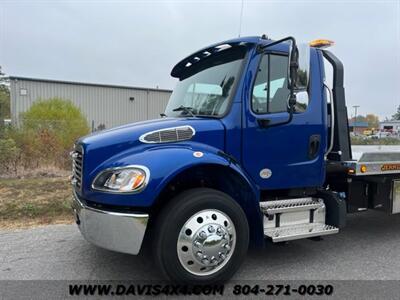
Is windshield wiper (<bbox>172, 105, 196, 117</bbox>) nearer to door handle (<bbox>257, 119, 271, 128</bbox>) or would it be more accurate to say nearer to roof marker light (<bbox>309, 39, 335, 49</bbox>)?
door handle (<bbox>257, 119, 271, 128</bbox>)

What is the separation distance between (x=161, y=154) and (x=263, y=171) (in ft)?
4.11

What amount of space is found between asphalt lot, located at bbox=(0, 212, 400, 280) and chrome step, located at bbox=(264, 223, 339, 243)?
40 cm

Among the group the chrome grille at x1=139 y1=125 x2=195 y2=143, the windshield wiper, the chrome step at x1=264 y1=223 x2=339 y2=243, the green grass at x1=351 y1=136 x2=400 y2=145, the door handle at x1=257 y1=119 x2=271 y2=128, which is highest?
the windshield wiper

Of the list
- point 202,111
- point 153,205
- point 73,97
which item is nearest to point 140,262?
point 153,205

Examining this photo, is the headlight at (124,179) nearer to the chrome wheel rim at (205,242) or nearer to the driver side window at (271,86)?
the chrome wheel rim at (205,242)

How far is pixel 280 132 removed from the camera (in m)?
4.19

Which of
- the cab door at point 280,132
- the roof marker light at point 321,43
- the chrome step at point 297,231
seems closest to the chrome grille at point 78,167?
the cab door at point 280,132

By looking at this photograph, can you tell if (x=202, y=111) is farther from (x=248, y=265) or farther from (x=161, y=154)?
(x=248, y=265)

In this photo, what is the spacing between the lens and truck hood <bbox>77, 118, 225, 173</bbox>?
3539 millimetres

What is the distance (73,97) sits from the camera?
2995 centimetres

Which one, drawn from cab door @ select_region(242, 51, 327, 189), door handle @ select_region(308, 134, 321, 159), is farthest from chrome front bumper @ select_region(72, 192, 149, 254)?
door handle @ select_region(308, 134, 321, 159)

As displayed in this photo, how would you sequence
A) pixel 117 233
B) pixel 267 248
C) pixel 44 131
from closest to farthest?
pixel 117 233 → pixel 267 248 → pixel 44 131

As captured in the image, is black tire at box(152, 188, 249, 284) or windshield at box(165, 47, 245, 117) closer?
black tire at box(152, 188, 249, 284)

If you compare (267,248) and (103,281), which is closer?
(103,281)
